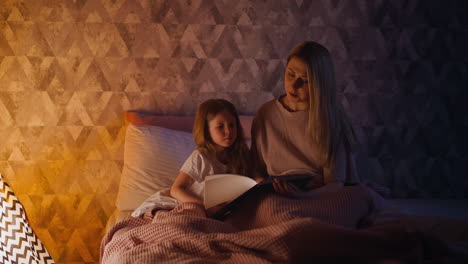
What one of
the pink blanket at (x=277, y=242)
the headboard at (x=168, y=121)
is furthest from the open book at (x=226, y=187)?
the headboard at (x=168, y=121)

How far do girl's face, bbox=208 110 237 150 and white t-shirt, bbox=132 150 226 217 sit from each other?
0.09 metres

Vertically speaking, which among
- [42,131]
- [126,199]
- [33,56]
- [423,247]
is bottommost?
[423,247]

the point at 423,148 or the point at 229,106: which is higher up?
the point at 229,106

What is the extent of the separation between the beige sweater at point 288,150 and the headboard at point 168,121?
0.57 m

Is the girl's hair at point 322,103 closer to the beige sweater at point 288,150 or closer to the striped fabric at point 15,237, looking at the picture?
the beige sweater at point 288,150

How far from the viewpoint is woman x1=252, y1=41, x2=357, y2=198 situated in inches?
73.7

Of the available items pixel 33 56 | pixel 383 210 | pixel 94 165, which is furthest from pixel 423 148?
pixel 33 56

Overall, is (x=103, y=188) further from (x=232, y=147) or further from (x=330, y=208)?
(x=330, y=208)

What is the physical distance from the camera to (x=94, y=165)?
110 inches

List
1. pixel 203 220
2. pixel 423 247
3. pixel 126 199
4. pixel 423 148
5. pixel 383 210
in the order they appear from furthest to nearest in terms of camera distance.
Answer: pixel 423 148, pixel 126 199, pixel 383 210, pixel 203 220, pixel 423 247

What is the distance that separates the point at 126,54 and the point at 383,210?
5.67 feet

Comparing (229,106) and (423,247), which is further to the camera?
(229,106)

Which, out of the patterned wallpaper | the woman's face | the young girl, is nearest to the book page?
the young girl

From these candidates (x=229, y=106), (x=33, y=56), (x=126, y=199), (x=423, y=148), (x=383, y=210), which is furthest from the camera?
(x=423, y=148)
